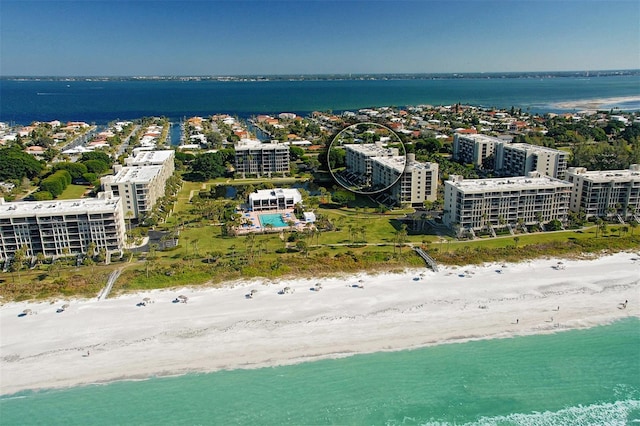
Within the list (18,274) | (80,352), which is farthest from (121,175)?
(80,352)

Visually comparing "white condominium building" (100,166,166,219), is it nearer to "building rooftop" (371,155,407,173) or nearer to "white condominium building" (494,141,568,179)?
"building rooftop" (371,155,407,173)

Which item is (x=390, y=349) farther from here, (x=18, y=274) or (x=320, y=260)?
(x=18, y=274)

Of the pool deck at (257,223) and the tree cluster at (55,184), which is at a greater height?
the tree cluster at (55,184)

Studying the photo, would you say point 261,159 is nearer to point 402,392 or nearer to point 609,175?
point 609,175

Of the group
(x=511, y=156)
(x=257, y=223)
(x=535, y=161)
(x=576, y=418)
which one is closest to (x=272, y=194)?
(x=257, y=223)

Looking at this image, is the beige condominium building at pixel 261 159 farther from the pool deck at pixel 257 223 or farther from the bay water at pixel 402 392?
the bay water at pixel 402 392

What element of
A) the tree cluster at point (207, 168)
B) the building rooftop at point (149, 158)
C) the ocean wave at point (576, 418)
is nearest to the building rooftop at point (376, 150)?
the tree cluster at point (207, 168)
